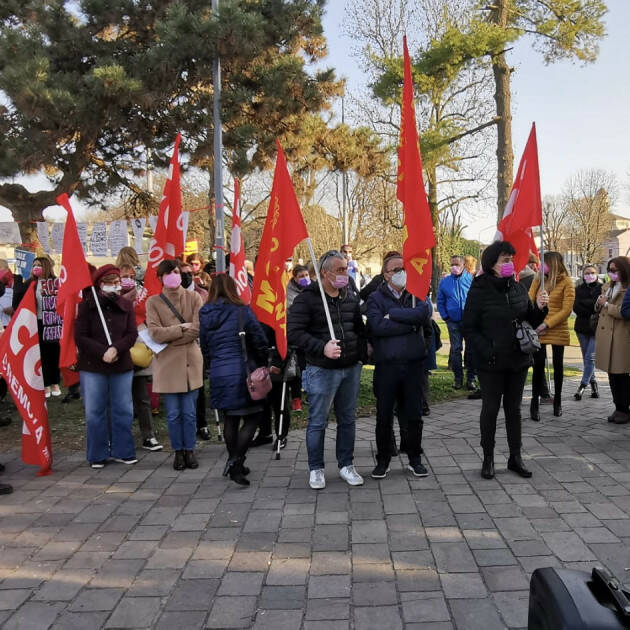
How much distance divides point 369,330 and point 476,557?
6.73ft

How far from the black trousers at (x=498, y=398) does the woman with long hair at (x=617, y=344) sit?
2.36m

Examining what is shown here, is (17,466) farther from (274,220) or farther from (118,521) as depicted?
(274,220)

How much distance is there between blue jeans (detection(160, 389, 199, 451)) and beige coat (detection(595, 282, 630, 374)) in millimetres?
4710

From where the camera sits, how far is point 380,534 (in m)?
4.07

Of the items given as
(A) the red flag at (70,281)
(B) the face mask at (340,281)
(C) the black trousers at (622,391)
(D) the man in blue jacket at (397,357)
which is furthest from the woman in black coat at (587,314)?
(A) the red flag at (70,281)

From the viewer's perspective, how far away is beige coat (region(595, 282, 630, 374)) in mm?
6832

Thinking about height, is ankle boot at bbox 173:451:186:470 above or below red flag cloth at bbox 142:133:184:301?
below

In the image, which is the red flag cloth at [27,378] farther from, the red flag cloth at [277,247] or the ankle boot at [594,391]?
the ankle boot at [594,391]

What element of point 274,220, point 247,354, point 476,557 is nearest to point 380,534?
point 476,557

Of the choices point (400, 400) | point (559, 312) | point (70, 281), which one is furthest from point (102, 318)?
point (559, 312)

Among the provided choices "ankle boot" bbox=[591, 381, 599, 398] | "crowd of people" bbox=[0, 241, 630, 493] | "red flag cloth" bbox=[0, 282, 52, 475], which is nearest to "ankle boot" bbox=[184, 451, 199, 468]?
"crowd of people" bbox=[0, 241, 630, 493]

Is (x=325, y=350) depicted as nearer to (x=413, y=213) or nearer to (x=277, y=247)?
(x=277, y=247)

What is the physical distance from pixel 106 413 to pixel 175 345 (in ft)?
3.30

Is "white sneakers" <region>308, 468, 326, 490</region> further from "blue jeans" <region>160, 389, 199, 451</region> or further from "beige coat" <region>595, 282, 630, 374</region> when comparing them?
"beige coat" <region>595, 282, 630, 374</region>
